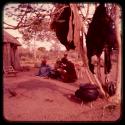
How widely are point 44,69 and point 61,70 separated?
10 cm

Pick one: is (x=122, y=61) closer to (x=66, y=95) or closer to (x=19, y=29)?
(x=66, y=95)

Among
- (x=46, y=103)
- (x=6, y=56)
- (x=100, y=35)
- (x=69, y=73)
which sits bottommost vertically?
(x=46, y=103)

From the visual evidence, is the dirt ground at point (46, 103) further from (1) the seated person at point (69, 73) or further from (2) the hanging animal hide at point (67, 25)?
(2) the hanging animal hide at point (67, 25)

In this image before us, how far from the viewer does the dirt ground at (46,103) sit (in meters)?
1.58

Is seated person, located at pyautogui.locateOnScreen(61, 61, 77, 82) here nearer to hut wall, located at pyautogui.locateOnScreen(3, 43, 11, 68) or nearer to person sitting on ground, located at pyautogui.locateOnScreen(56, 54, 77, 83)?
person sitting on ground, located at pyautogui.locateOnScreen(56, 54, 77, 83)

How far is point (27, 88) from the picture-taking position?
1.60 metres

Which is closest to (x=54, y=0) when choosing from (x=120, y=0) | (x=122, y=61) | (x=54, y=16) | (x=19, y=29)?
(x=54, y=16)

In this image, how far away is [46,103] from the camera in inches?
62.5

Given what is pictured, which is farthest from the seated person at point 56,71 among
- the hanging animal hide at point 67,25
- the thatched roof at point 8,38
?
the thatched roof at point 8,38

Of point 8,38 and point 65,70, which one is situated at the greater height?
point 8,38

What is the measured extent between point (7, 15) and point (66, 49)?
376mm

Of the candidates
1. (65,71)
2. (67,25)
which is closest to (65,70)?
(65,71)

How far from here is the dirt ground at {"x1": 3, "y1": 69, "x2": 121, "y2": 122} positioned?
158 cm

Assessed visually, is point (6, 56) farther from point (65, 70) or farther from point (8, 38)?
point (65, 70)
